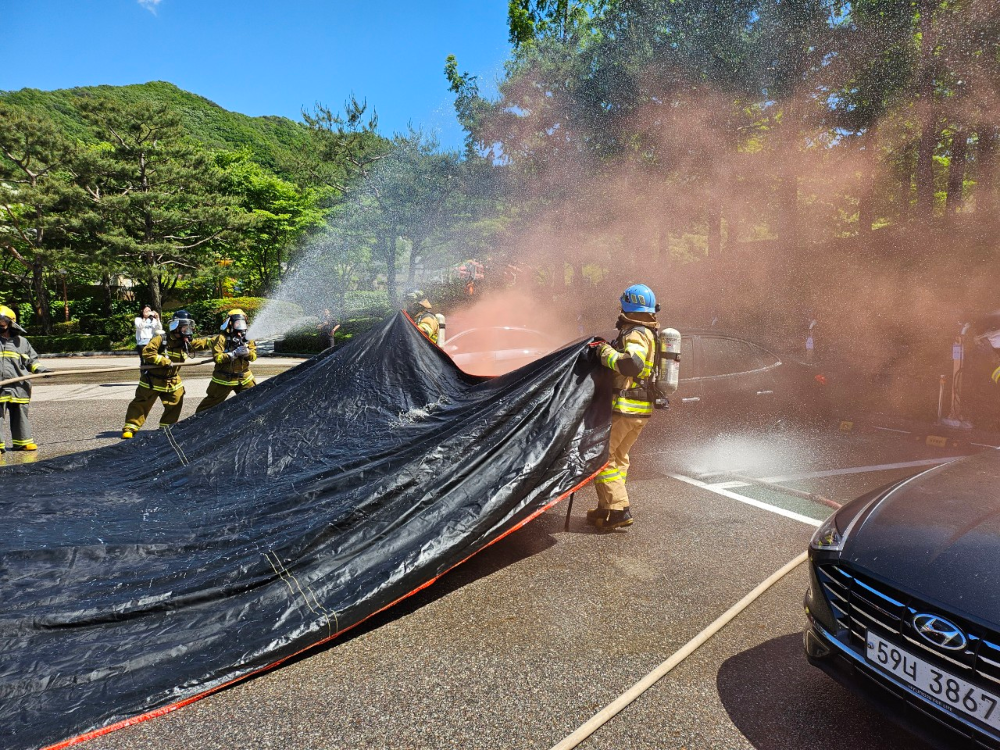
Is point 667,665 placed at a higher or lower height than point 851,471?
higher

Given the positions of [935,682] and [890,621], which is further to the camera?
[890,621]

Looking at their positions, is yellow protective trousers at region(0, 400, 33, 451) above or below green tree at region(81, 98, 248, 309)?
below

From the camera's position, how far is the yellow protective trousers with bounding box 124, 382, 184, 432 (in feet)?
23.0

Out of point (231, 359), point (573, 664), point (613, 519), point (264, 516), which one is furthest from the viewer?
point (231, 359)

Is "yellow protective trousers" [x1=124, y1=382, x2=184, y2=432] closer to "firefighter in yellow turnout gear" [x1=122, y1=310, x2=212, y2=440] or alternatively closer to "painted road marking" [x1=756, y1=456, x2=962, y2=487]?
"firefighter in yellow turnout gear" [x1=122, y1=310, x2=212, y2=440]

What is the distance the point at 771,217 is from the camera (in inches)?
733

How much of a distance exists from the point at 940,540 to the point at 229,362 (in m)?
6.52

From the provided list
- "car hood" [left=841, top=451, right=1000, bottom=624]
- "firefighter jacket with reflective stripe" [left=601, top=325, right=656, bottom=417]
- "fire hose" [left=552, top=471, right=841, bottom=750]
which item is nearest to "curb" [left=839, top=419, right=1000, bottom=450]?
"fire hose" [left=552, top=471, right=841, bottom=750]

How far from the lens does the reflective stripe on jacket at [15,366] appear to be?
21.9ft

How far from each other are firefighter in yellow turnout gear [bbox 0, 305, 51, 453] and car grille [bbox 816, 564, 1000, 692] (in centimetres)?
784

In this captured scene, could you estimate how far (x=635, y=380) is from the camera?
4.21 m

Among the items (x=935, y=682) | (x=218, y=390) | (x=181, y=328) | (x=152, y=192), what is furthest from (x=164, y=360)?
(x=152, y=192)

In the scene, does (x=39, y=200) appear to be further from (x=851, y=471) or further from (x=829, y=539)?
(x=829, y=539)

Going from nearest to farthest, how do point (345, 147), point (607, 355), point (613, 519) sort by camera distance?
point (607, 355) < point (613, 519) < point (345, 147)
